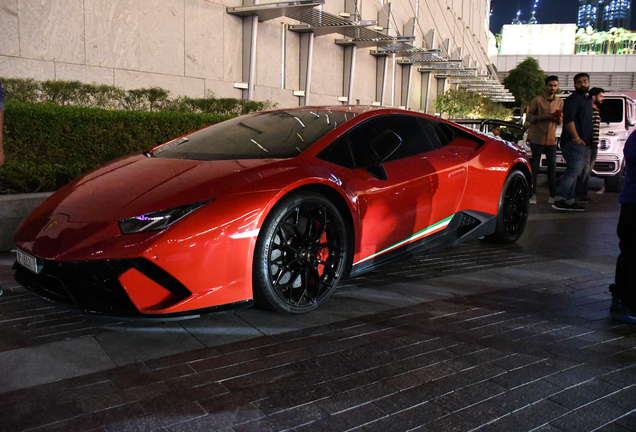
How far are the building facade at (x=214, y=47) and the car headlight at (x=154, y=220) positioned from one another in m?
6.11

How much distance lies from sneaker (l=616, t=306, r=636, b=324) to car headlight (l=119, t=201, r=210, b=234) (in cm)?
264

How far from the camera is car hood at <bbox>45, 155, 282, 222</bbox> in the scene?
302 cm

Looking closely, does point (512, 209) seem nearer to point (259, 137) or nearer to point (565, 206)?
point (259, 137)

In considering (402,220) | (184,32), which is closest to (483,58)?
(184,32)

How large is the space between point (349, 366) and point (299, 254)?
823mm

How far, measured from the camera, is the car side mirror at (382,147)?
12.6 ft

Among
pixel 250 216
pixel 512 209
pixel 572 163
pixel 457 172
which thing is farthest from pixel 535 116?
pixel 250 216

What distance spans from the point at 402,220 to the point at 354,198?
0.57 m

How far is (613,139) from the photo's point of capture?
11.5m

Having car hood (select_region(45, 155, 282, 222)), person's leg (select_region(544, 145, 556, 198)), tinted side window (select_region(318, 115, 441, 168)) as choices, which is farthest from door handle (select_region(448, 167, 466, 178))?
person's leg (select_region(544, 145, 556, 198))

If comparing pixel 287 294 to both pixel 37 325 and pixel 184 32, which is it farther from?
pixel 184 32

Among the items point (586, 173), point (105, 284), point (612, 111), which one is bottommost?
point (105, 284)

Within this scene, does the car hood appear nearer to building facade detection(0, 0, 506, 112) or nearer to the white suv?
building facade detection(0, 0, 506, 112)

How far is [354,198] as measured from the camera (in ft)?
12.0
